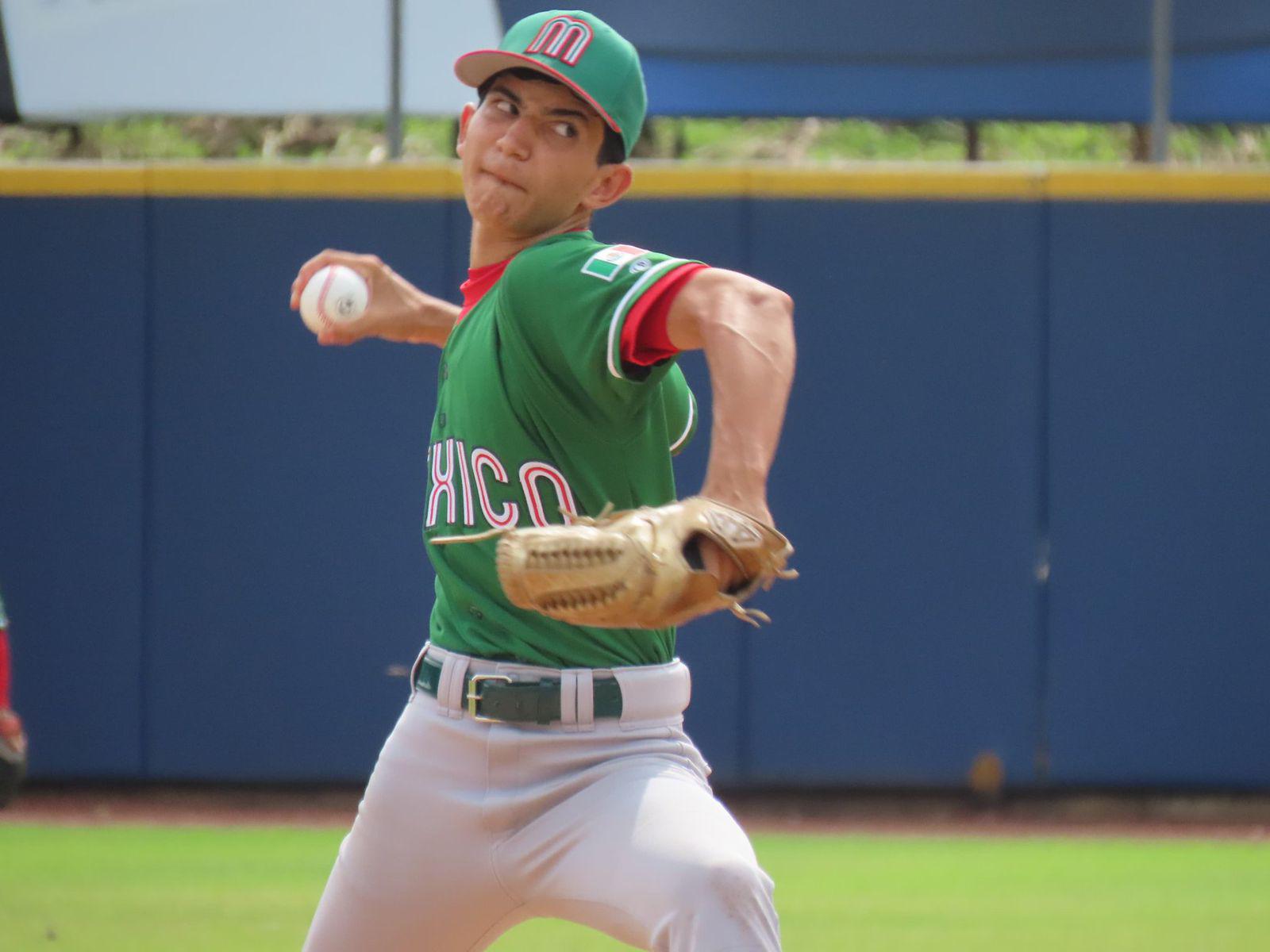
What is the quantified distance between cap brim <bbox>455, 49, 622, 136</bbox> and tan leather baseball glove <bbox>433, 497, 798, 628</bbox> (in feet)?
2.21

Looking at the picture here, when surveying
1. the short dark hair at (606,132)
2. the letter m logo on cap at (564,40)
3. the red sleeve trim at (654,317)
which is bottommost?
the red sleeve trim at (654,317)

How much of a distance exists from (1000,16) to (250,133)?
791cm

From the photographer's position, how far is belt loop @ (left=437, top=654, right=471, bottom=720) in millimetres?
2197

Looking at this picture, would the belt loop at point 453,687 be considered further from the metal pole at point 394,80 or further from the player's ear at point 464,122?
the metal pole at point 394,80

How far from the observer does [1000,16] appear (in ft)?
24.0

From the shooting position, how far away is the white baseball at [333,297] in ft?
8.90

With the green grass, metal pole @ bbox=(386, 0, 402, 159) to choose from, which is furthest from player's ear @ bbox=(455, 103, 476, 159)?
metal pole @ bbox=(386, 0, 402, 159)

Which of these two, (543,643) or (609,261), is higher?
(609,261)

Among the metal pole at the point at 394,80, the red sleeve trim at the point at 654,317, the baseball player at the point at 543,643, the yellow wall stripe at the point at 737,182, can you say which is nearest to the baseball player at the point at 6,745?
the baseball player at the point at 543,643

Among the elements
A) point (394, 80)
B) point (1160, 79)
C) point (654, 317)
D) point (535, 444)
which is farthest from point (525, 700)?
point (1160, 79)

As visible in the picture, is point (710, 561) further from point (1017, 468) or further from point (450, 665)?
point (1017, 468)

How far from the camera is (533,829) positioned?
2096 mm

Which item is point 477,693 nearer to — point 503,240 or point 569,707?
point 569,707

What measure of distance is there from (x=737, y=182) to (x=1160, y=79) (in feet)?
5.79
